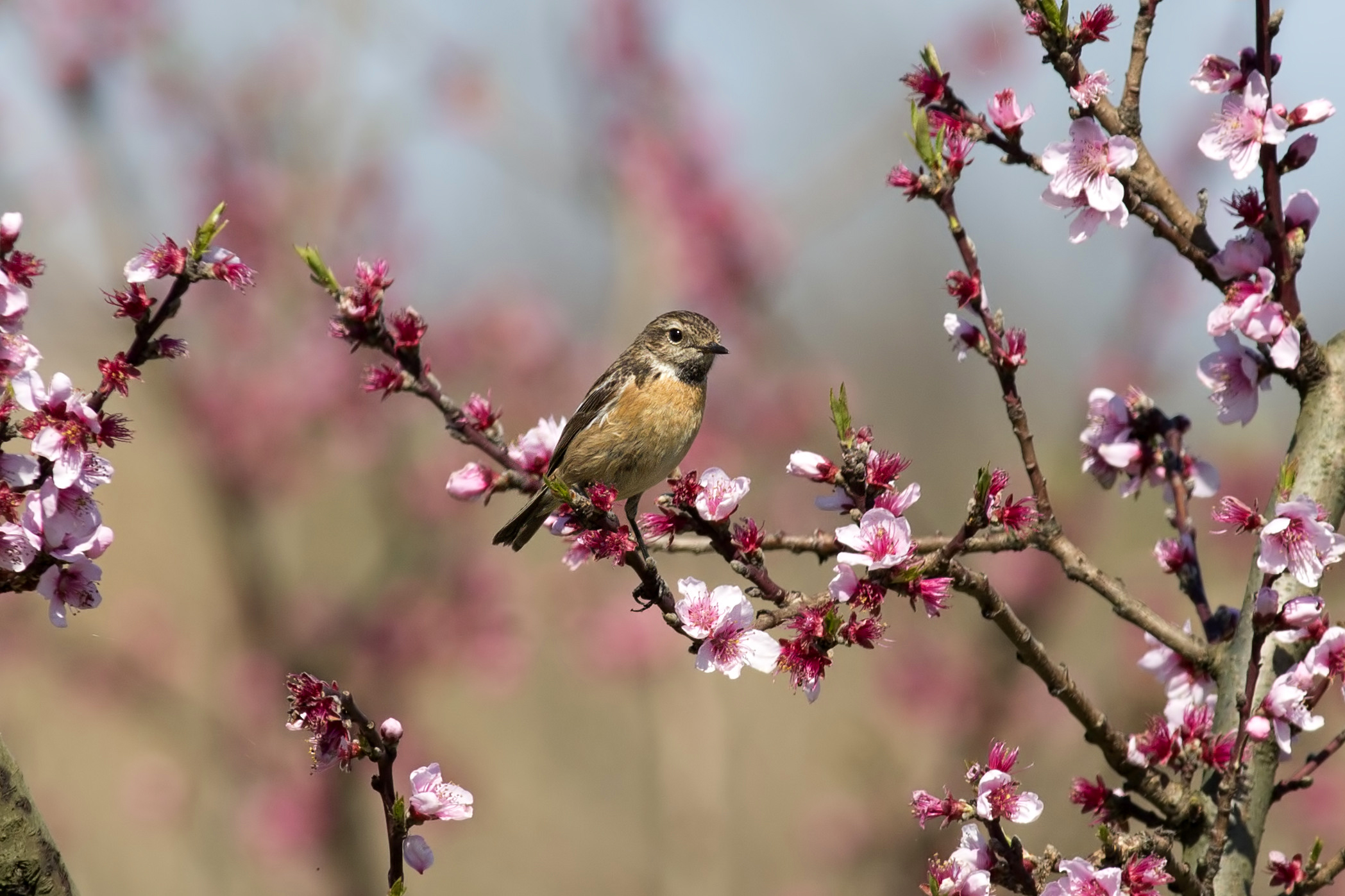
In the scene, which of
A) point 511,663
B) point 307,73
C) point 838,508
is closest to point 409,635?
point 511,663

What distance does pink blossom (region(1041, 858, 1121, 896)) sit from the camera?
2.05 m

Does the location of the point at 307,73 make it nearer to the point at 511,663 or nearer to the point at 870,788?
the point at 511,663

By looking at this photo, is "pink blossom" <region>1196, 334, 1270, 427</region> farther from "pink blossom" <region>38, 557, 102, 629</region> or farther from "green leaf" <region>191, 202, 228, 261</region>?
"pink blossom" <region>38, 557, 102, 629</region>

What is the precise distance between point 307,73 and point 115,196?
6.25 ft

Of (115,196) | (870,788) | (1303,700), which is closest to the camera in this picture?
(1303,700)

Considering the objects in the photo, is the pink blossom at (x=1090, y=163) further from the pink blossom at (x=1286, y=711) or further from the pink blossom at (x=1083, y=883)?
the pink blossom at (x=1083, y=883)

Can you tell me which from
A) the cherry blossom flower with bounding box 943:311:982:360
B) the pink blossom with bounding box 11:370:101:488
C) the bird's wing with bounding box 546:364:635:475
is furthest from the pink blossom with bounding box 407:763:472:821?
the bird's wing with bounding box 546:364:635:475

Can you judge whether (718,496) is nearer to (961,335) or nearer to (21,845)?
(961,335)

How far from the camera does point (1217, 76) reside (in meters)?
2.38

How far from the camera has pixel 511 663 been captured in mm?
9094

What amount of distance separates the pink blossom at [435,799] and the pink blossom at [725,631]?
51 centimetres

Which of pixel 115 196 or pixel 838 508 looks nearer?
pixel 838 508

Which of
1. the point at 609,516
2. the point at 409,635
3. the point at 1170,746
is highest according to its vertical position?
the point at 409,635

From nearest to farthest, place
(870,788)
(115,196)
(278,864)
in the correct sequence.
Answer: (115,196) < (870,788) < (278,864)
